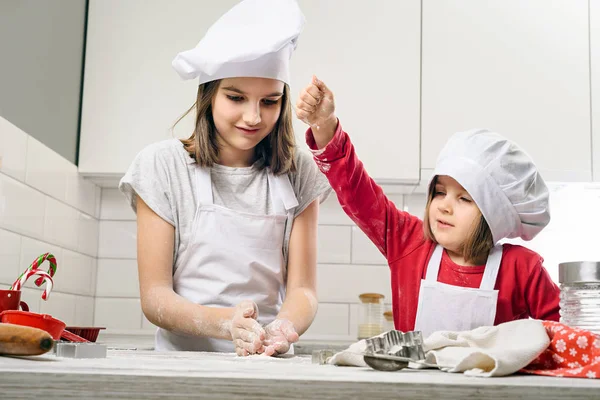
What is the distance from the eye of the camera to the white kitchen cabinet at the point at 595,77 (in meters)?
2.11

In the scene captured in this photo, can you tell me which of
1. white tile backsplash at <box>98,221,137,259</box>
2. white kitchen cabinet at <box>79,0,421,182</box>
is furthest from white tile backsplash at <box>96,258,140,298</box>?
white kitchen cabinet at <box>79,0,421,182</box>

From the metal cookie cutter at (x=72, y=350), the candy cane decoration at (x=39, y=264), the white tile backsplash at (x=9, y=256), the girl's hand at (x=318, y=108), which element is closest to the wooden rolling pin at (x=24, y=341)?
the metal cookie cutter at (x=72, y=350)

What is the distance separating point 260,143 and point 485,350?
35.5 inches

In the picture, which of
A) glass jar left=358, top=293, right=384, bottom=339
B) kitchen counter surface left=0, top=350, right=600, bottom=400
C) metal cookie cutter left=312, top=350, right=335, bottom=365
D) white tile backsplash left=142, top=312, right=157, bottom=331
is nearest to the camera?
kitchen counter surface left=0, top=350, right=600, bottom=400

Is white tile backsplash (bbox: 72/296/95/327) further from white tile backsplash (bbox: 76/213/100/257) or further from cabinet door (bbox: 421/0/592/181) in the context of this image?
cabinet door (bbox: 421/0/592/181)

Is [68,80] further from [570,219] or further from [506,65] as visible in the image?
[570,219]

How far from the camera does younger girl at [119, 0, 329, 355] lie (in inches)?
50.7

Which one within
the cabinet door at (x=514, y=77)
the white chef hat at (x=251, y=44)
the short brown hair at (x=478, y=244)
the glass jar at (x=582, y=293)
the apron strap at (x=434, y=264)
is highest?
the cabinet door at (x=514, y=77)

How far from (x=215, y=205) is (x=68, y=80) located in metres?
0.92

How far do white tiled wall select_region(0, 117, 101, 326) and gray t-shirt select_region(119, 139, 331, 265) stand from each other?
36 centimetres

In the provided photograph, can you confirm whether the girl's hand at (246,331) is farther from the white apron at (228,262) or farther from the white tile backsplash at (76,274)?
the white tile backsplash at (76,274)

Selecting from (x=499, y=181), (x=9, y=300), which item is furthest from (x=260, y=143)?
(x=9, y=300)

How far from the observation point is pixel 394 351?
2.14ft

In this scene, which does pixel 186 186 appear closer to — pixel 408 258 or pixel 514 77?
pixel 408 258
